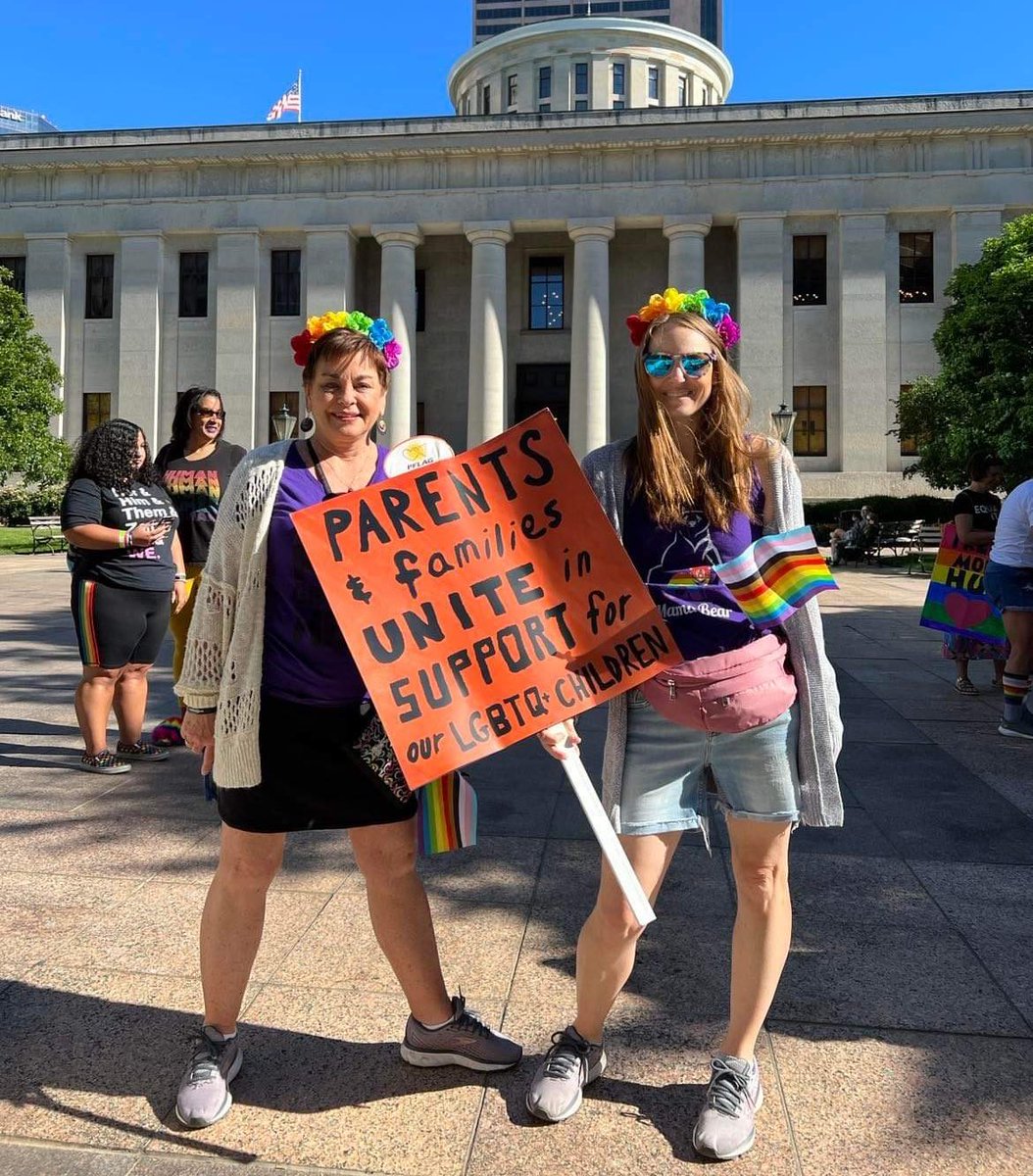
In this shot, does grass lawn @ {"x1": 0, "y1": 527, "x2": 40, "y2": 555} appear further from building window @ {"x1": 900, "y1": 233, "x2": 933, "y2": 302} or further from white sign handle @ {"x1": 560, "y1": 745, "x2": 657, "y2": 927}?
building window @ {"x1": 900, "y1": 233, "x2": 933, "y2": 302}

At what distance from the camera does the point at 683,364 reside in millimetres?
2461

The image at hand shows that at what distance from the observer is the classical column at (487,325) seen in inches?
1527

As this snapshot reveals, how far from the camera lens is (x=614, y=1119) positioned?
8.14 feet

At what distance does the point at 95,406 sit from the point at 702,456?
44.1 m

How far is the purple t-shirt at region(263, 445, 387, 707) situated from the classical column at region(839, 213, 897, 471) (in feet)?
123

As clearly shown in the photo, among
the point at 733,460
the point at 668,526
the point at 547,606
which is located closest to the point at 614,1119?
the point at 547,606

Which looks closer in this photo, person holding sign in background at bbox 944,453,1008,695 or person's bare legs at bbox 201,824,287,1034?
person's bare legs at bbox 201,824,287,1034

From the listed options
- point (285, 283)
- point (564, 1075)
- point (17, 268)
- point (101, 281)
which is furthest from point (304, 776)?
point (17, 268)

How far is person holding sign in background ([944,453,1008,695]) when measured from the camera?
812 centimetres

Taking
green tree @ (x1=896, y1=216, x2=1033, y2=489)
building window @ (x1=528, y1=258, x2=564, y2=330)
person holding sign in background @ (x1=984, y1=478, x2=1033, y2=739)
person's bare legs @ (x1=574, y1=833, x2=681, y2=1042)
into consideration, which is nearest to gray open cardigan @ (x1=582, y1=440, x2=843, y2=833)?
person's bare legs @ (x1=574, y1=833, x2=681, y2=1042)

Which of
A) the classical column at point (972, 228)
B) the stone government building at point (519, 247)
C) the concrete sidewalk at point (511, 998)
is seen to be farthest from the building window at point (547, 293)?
the concrete sidewalk at point (511, 998)

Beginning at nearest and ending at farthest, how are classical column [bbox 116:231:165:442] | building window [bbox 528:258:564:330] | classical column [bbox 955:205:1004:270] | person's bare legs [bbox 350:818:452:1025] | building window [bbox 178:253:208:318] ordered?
person's bare legs [bbox 350:818:452:1025]
classical column [bbox 955:205:1004:270]
classical column [bbox 116:231:165:442]
building window [bbox 178:253:208:318]
building window [bbox 528:258:564:330]

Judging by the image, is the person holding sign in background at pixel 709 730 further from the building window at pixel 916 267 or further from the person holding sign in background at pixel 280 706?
the building window at pixel 916 267

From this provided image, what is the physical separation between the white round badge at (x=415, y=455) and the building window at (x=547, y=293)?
1652 inches
